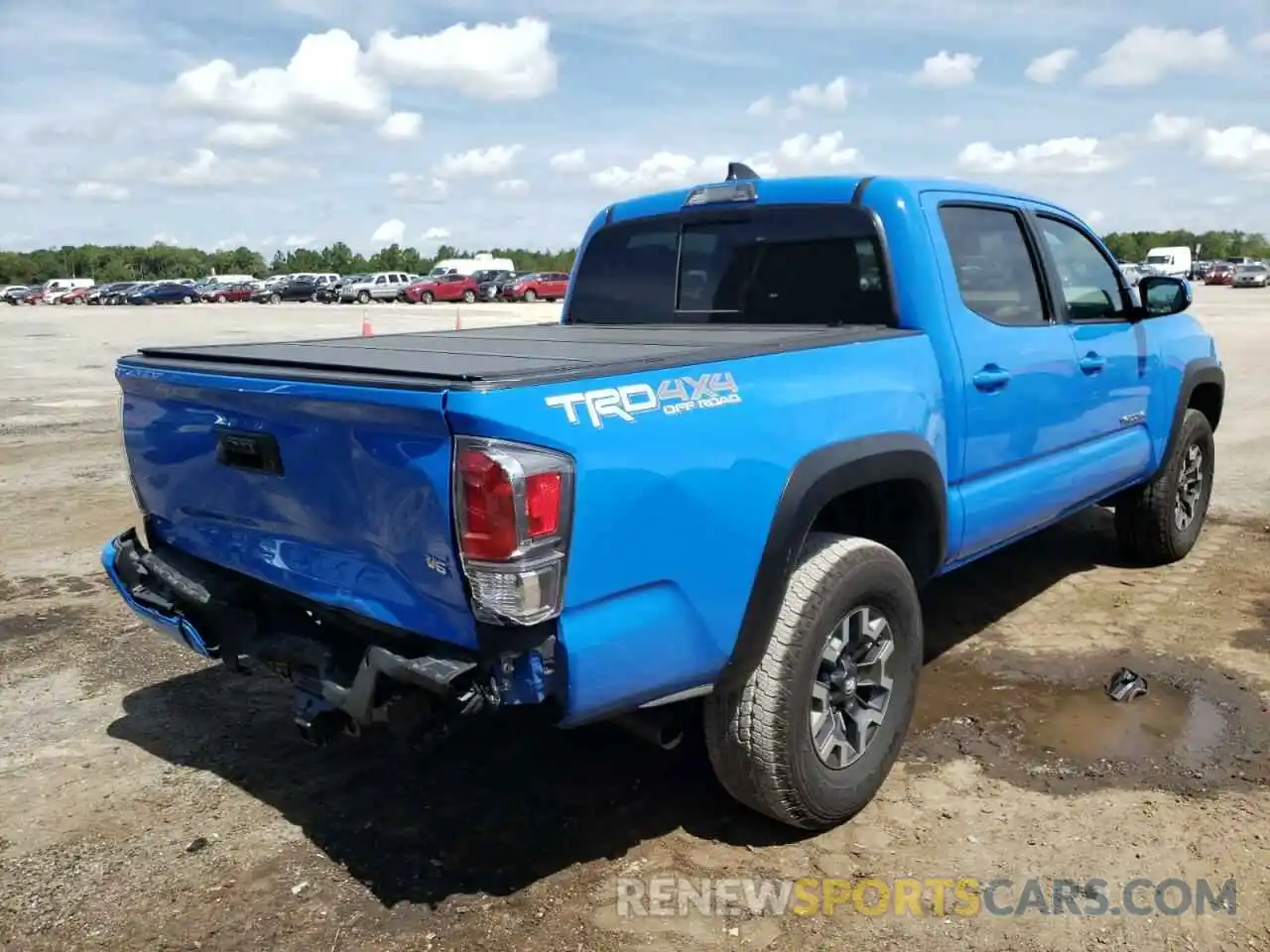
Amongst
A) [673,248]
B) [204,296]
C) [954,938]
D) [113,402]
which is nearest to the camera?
[954,938]

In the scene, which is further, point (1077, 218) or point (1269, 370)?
point (1269, 370)

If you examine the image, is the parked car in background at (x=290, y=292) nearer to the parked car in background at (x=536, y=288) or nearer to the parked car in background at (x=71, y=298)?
the parked car in background at (x=536, y=288)

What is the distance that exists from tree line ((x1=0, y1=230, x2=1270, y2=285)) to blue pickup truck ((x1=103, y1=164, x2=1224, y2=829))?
92.7 meters

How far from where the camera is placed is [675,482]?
8.46ft

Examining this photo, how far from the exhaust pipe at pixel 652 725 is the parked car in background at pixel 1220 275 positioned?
62.9m

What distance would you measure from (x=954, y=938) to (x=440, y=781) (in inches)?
67.6

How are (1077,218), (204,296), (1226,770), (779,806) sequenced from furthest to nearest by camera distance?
(204,296) < (1077,218) < (1226,770) < (779,806)

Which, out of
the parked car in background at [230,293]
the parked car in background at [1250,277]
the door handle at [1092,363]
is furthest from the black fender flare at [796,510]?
the parked car in background at [1250,277]

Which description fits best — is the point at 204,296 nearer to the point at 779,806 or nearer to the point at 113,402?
the point at 113,402

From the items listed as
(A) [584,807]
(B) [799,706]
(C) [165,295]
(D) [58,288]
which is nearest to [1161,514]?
(B) [799,706]

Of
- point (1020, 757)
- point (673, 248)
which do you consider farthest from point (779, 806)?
point (673, 248)

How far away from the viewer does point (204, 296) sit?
59625 millimetres

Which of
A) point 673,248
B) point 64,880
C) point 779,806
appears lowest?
point 64,880

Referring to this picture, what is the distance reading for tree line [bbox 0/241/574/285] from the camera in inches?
4299
